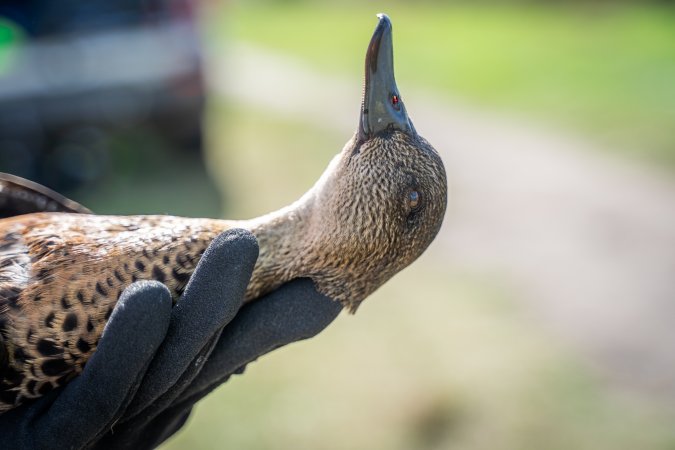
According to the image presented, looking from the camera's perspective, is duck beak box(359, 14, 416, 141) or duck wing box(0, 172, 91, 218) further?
duck wing box(0, 172, 91, 218)

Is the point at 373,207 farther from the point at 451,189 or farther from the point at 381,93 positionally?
the point at 451,189

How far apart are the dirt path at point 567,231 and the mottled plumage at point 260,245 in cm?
318

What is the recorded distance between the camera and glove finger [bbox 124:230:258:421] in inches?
81.4

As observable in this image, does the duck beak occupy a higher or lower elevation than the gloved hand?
higher

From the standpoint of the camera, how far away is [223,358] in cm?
224

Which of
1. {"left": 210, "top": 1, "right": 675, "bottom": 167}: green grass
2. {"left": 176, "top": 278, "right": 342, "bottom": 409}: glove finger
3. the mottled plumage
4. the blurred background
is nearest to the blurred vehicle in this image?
the blurred background

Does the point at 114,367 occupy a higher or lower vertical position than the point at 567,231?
lower

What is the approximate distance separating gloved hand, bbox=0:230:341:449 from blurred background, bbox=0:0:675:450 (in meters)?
2.26

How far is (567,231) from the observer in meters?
7.28

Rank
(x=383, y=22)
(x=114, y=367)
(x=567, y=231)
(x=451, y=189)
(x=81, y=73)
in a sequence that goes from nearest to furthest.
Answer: (x=114, y=367) → (x=383, y=22) → (x=567, y=231) → (x=81, y=73) → (x=451, y=189)

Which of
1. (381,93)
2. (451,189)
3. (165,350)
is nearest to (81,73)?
(451,189)

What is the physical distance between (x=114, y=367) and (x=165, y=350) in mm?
153

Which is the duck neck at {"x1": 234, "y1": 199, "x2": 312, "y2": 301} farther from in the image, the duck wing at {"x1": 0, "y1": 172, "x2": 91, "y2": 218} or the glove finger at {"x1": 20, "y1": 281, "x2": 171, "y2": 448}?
the duck wing at {"x1": 0, "y1": 172, "x2": 91, "y2": 218}

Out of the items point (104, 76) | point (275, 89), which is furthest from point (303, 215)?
point (275, 89)
